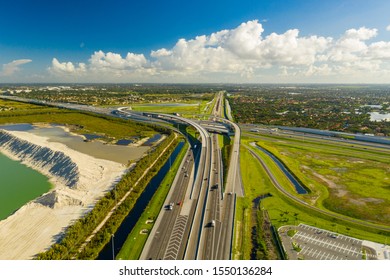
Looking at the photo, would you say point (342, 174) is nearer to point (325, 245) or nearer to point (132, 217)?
point (325, 245)

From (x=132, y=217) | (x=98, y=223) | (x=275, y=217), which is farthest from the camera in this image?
(x=132, y=217)

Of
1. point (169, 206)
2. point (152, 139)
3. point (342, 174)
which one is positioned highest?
point (152, 139)

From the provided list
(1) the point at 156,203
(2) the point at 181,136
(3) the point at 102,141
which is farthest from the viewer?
(2) the point at 181,136

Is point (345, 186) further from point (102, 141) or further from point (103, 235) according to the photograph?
point (102, 141)

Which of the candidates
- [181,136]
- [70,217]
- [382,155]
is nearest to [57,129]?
[181,136]

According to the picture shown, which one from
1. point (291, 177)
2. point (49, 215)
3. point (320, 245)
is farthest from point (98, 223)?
point (291, 177)

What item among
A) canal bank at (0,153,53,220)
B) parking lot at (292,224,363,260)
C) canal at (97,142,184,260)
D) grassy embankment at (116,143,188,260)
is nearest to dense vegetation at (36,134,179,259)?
canal at (97,142,184,260)

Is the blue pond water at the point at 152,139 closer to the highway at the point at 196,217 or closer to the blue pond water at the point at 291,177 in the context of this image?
the highway at the point at 196,217
